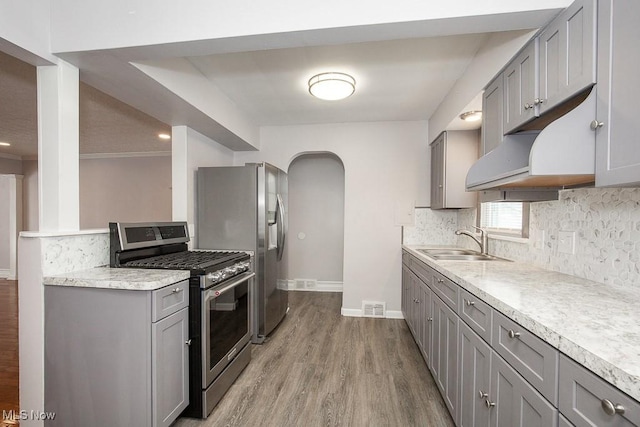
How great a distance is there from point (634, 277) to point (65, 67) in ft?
10.6

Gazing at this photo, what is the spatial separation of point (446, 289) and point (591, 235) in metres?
0.81

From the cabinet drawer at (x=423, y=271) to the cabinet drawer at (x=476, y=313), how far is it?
60 cm

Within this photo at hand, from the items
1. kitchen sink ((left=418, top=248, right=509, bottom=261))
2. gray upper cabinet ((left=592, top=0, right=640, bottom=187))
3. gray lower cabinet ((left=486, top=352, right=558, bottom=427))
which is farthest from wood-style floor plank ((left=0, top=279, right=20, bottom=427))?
gray upper cabinet ((left=592, top=0, right=640, bottom=187))

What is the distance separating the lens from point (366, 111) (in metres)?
3.31

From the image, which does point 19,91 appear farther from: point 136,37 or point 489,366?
point 489,366

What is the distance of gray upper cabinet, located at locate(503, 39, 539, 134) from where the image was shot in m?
1.49

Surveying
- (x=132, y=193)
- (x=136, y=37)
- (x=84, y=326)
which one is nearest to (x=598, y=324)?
(x=84, y=326)

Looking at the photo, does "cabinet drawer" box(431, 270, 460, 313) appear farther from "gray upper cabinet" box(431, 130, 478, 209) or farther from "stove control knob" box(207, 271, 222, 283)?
"stove control knob" box(207, 271, 222, 283)

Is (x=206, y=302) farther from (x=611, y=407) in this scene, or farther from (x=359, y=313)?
(x=359, y=313)

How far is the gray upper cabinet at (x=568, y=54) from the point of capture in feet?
3.79

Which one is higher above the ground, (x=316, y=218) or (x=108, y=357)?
(x=316, y=218)

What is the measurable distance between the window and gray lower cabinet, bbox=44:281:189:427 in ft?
8.29

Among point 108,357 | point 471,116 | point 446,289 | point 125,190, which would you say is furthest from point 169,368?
point 125,190

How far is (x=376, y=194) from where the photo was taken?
366 centimetres
